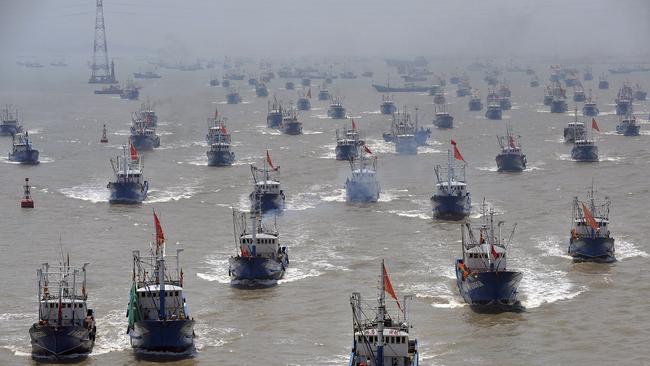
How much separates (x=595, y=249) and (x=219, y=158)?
82.2 metres

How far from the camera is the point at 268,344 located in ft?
281

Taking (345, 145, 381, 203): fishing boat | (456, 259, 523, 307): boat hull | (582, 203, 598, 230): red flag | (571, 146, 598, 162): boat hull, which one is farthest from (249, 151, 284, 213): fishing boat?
(571, 146, 598, 162): boat hull

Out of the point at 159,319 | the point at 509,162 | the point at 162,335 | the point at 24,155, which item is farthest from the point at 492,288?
the point at 24,155

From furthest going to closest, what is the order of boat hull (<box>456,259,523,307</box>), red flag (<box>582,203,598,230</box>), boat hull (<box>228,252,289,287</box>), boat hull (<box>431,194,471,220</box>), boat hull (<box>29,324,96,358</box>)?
1. boat hull (<box>431,194,471,220</box>)
2. red flag (<box>582,203,598,230</box>)
3. boat hull (<box>228,252,289,287</box>)
4. boat hull (<box>456,259,523,307</box>)
5. boat hull (<box>29,324,96,358</box>)

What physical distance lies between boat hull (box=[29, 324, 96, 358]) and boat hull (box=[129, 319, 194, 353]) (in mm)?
3608

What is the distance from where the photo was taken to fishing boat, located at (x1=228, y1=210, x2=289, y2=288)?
103875mm

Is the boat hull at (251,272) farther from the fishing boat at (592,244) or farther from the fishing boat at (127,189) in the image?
the fishing boat at (127,189)

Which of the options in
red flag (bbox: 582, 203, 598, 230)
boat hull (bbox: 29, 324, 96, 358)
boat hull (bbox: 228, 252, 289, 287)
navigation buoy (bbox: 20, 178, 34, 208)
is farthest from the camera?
navigation buoy (bbox: 20, 178, 34, 208)

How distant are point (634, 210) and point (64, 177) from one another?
261ft

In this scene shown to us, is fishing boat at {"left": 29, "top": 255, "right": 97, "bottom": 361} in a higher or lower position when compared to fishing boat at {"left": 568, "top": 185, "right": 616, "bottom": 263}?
lower

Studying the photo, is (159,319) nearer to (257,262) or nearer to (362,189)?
(257,262)

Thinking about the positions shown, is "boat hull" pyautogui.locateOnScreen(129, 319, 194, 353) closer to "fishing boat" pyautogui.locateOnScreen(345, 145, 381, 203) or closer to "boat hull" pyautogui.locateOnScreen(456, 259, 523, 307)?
"boat hull" pyautogui.locateOnScreen(456, 259, 523, 307)

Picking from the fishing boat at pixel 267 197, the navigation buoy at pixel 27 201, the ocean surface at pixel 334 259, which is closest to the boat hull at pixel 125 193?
the ocean surface at pixel 334 259

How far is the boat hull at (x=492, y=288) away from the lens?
94.8m
